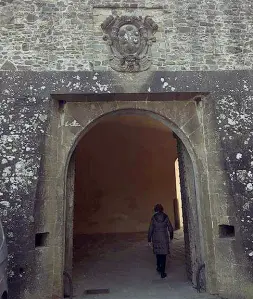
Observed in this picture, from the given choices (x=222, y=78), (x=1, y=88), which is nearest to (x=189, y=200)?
(x=222, y=78)

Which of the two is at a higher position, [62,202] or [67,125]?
[67,125]

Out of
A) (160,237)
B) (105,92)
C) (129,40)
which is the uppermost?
(129,40)

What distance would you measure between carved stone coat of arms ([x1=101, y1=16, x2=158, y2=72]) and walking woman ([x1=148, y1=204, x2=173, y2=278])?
9.59 ft

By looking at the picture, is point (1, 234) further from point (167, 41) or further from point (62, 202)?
point (167, 41)

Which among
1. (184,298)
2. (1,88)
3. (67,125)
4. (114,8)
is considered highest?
(114,8)

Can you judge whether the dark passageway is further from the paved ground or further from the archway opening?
the paved ground

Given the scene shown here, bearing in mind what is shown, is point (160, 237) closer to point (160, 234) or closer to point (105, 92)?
point (160, 234)

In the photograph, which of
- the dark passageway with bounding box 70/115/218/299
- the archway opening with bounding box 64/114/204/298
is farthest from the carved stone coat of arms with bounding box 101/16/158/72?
the dark passageway with bounding box 70/115/218/299

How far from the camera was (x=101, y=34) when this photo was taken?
6000 millimetres

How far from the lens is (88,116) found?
→ 5977 millimetres

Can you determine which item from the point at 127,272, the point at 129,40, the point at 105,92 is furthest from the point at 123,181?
the point at 129,40

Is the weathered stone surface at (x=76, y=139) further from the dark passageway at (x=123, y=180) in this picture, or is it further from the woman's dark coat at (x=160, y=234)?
the dark passageway at (x=123, y=180)

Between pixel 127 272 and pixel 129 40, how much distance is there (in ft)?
14.9

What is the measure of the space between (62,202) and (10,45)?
2756 mm
